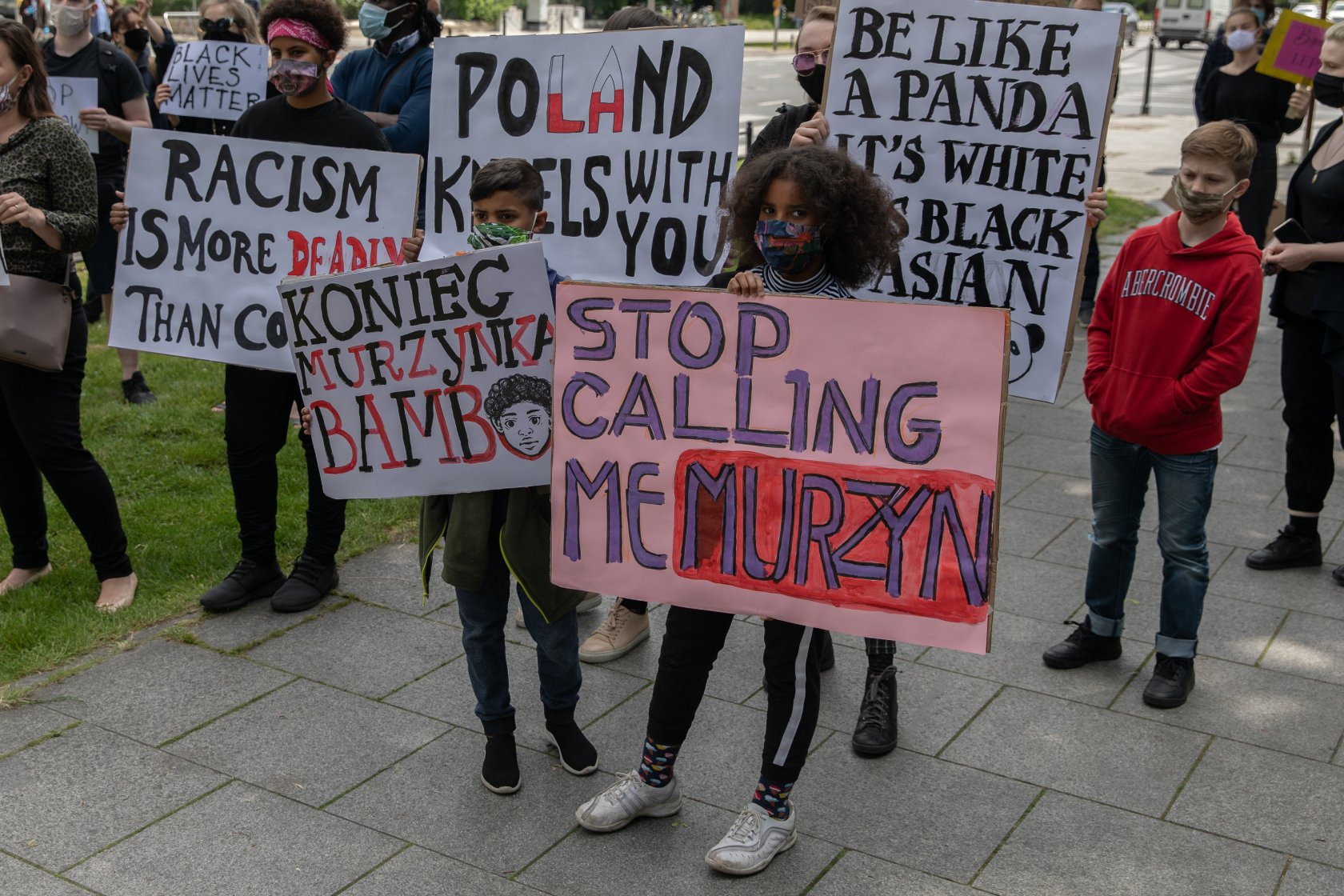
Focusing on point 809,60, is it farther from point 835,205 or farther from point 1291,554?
point 1291,554

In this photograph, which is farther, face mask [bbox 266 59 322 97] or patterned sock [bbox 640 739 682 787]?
face mask [bbox 266 59 322 97]

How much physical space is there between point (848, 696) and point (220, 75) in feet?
Result: 16.4

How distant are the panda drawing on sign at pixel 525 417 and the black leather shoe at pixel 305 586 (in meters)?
1.68

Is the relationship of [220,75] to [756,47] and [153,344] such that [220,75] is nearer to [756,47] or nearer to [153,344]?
[153,344]

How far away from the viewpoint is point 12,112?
4.36 m

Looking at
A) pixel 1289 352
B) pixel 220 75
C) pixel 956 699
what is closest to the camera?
pixel 956 699

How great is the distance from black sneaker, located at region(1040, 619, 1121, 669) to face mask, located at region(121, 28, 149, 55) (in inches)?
254

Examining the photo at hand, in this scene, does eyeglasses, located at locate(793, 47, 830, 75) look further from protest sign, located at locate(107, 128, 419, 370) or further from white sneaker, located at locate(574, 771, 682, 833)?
white sneaker, located at locate(574, 771, 682, 833)

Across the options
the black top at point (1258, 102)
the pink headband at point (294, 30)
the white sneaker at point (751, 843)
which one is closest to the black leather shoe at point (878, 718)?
the white sneaker at point (751, 843)

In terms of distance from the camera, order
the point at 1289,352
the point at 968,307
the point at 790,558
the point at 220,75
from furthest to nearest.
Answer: the point at 220,75 → the point at 1289,352 → the point at 790,558 → the point at 968,307

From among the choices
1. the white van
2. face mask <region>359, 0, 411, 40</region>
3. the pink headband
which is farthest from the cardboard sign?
the white van

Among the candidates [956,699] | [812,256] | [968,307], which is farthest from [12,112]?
[956,699]

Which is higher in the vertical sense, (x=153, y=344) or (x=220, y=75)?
(x=220, y=75)

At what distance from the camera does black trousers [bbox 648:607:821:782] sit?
313cm
